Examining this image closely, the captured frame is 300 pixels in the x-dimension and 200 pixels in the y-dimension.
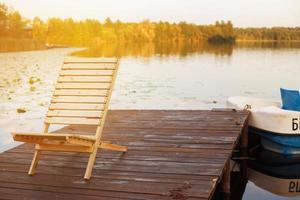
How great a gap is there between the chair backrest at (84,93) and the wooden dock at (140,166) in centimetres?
59

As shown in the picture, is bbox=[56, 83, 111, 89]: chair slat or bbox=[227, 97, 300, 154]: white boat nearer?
bbox=[56, 83, 111, 89]: chair slat

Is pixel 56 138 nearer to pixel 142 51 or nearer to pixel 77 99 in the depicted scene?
pixel 77 99

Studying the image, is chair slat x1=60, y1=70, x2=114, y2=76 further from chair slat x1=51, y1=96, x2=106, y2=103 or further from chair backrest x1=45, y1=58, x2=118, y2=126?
chair slat x1=51, y1=96, x2=106, y2=103

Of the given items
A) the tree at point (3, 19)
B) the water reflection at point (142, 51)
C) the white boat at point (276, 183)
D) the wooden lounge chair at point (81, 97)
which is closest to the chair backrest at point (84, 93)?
the wooden lounge chair at point (81, 97)

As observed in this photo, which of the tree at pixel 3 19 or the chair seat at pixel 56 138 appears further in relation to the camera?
the tree at pixel 3 19

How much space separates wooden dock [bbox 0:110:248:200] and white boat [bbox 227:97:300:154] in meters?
0.92

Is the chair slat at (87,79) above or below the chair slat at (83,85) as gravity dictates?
above

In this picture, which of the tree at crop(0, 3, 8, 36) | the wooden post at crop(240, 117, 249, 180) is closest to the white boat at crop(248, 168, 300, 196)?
→ the wooden post at crop(240, 117, 249, 180)

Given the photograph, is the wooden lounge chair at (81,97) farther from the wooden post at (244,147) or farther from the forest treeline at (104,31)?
the forest treeline at (104,31)

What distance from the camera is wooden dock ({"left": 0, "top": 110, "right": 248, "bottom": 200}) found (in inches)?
170

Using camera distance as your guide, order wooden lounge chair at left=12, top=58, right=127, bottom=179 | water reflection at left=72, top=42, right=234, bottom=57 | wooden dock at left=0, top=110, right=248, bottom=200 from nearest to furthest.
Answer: wooden dock at left=0, top=110, right=248, bottom=200 < wooden lounge chair at left=12, top=58, right=127, bottom=179 < water reflection at left=72, top=42, right=234, bottom=57

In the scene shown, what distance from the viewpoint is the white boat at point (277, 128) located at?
824 centimetres

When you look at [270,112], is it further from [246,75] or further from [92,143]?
[246,75]

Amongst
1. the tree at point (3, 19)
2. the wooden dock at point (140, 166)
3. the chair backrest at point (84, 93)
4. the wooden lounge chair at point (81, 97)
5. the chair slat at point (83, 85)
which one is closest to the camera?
the wooden dock at point (140, 166)
